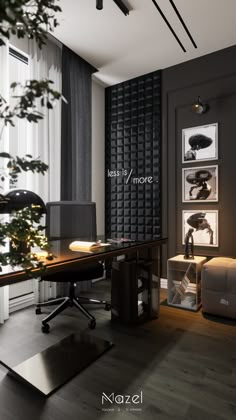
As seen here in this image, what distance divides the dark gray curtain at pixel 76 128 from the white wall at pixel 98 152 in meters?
0.31

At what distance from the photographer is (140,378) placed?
60.9 inches

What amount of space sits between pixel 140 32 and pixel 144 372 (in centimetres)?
309

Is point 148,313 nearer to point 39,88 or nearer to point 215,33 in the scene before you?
point 39,88

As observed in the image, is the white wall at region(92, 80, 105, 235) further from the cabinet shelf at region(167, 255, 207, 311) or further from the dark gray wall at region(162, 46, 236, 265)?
the cabinet shelf at region(167, 255, 207, 311)

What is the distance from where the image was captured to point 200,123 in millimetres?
3137

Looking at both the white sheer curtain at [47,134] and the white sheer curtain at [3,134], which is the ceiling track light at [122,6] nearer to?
the white sheer curtain at [47,134]

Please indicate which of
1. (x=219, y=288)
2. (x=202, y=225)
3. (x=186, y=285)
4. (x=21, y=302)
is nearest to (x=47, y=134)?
(x=21, y=302)

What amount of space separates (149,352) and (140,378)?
0.98 ft

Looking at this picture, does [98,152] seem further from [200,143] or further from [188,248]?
[188,248]

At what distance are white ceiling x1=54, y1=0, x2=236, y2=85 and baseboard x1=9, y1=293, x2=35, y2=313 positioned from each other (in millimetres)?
2857

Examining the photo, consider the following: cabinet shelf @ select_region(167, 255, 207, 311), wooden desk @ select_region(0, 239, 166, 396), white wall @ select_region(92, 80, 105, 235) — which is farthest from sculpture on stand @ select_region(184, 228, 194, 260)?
white wall @ select_region(92, 80, 105, 235)

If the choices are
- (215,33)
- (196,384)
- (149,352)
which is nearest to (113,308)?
(149,352)

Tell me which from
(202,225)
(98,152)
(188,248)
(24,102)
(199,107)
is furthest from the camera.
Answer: (98,152)

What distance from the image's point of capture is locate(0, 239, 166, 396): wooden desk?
135 centimetres
